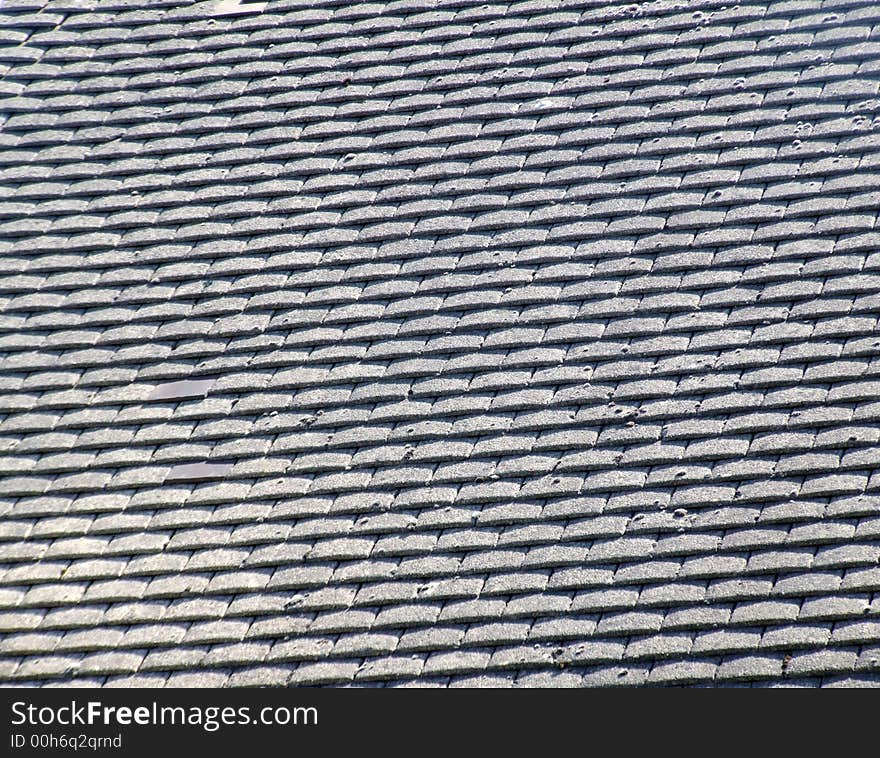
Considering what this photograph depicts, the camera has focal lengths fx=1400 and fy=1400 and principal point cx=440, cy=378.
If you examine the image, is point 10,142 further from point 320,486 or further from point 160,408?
point 320,486

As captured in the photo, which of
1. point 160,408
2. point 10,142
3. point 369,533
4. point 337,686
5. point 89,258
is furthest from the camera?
point 10,142

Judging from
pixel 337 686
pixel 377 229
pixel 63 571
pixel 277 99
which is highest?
pixel 277 99

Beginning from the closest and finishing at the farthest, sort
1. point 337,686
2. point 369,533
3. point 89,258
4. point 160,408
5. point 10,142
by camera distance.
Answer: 1. point 337,686
2. point 369,533
3. point 160,408
4. point 89,258
5. point 10,142

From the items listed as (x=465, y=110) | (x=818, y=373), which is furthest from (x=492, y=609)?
(x=465, y=110)

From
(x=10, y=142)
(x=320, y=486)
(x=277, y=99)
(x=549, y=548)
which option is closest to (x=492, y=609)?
(x=549, y=548)

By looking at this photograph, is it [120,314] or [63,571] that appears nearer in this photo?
[63,571]

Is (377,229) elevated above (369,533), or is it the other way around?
(377,229)
